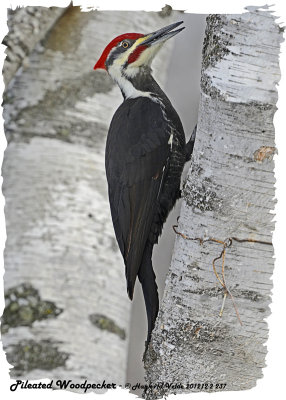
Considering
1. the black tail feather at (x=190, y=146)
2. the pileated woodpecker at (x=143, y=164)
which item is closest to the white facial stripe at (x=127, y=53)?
the pileated woodpecker at (x=143, y=164)

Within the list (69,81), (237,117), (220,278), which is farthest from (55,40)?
(220,278)

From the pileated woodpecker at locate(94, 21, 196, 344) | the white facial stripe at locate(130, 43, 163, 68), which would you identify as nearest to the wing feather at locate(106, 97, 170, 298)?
the pileated woodpecker at locate(94, 21, 196, 344)

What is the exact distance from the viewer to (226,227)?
1524mm

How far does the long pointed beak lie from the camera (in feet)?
5.67

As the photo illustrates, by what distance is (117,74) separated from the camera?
74.5 inches

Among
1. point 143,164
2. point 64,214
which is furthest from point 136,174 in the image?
point 64,214

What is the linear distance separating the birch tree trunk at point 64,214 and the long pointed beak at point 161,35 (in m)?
0.07

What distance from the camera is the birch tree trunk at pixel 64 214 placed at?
186 cm

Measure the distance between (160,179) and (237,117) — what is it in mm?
393

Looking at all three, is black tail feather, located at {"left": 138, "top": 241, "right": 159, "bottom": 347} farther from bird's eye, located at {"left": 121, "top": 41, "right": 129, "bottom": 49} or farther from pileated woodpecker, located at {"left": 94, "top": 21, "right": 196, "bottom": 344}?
bird's eye, located at {"left": 121, "top": 41, "right": 129, "bottom": 49}

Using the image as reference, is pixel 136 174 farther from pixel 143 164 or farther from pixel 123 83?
pixel 123 83

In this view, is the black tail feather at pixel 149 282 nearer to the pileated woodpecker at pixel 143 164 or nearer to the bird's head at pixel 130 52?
the pileated woodpecker at pixel 143 164

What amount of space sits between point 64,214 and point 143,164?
1.13ft

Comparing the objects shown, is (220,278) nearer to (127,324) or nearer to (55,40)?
(127,324)
